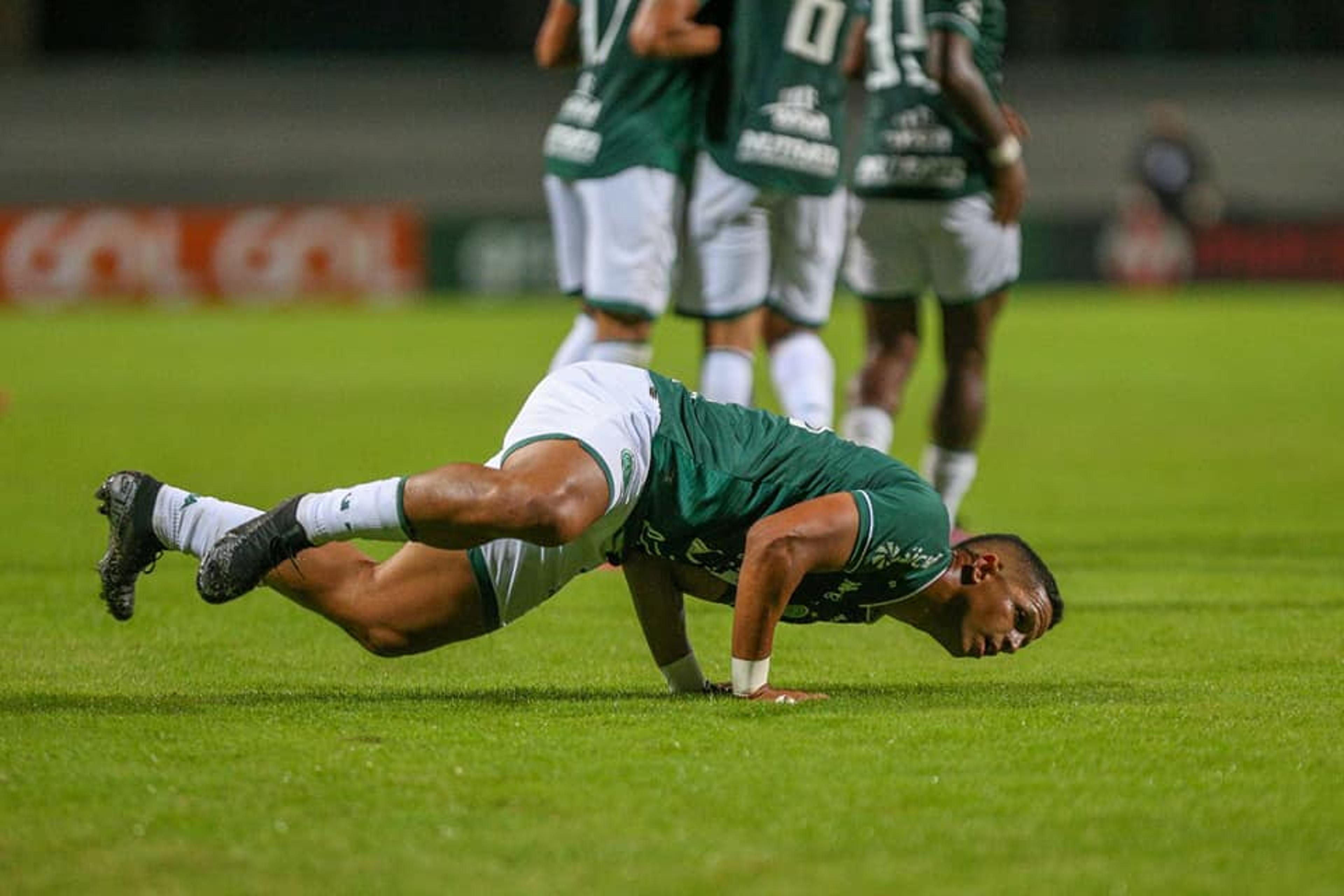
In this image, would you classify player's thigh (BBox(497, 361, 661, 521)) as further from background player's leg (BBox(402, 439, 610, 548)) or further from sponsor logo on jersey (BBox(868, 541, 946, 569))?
sponsor logo on jersey (BBox(868, 541, 946, 569))

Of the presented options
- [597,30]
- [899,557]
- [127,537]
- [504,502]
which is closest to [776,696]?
[899,557]

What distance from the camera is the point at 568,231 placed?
27.6 ft

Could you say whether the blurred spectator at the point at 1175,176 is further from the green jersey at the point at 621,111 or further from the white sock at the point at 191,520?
the white sock at the point at 191,520

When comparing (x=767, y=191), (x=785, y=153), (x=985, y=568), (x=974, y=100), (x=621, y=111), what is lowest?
(x=985, y=568)

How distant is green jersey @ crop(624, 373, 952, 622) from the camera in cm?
524

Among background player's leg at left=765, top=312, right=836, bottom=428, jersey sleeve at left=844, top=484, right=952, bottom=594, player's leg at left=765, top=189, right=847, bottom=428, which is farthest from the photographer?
player's leg at left=765, top=189, right=847, bottom=428

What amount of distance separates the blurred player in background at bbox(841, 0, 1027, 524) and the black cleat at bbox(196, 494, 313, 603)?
3.50 meters

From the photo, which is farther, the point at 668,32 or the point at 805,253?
the point at 805,253

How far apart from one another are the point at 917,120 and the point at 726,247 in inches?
37.2

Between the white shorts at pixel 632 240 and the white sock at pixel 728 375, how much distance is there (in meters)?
0.26

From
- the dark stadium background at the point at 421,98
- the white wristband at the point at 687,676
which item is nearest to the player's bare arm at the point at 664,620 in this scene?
the white wristband at the point at 687,676

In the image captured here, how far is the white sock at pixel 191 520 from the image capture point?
5.34m

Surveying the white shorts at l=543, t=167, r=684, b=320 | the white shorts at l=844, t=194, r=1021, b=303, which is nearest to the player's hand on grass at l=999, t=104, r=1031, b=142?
the white shorts at l=844, t=194, r=1021, b=303

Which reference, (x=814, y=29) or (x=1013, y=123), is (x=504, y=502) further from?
(x=1013, y=123)
